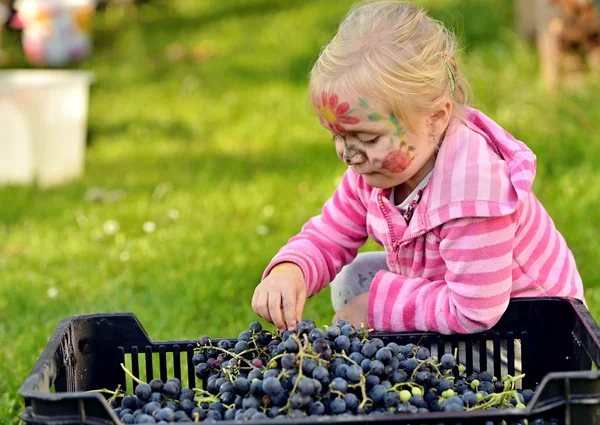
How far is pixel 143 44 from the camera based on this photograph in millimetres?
7004

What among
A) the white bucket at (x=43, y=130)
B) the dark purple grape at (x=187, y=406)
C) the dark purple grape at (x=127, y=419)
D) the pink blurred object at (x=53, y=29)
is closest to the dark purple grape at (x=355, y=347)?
the dark purple grape at (x=187, y=406)

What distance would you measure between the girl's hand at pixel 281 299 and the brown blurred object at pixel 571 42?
3.15 metres

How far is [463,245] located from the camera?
1.84 meters

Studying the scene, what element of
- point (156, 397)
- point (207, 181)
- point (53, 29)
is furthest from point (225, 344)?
point (53, 29)

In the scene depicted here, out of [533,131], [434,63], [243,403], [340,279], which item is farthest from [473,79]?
[243,403]

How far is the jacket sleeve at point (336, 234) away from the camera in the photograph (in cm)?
217

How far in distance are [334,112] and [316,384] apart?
56cm

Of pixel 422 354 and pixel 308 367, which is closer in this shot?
pixel 308 367

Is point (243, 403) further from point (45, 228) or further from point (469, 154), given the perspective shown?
point (45, 228)

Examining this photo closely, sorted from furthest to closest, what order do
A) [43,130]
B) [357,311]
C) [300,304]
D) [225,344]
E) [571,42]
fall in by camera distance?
1. [571,42]
2. [43,130]
3. [357,311]
4. [300,304]
5. [225,344]

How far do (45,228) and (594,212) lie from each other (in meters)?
2.18

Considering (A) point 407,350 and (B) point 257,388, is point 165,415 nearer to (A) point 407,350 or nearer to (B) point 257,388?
(B) point 257,388

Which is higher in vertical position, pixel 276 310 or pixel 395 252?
pixel 395 252

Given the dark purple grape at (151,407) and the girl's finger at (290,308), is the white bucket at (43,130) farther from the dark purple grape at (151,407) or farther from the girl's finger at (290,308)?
the dark purple grape at (151,407)
